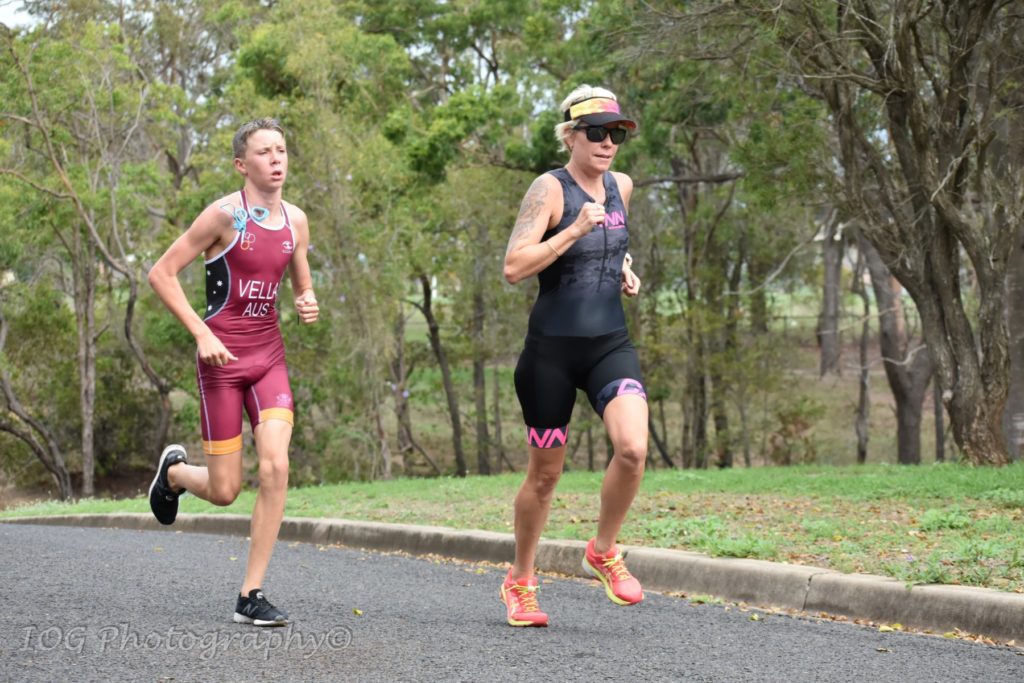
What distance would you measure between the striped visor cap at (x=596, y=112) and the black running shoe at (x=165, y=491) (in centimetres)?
263

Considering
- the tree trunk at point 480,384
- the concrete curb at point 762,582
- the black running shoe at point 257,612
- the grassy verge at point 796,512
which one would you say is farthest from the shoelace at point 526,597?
the tree trunk at point 480,384

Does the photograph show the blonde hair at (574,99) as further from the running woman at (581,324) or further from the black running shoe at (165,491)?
the black running shoe at (165,491)

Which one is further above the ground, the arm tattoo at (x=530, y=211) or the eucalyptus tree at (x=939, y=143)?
the eucalyptus tree at (x=939, y=143)

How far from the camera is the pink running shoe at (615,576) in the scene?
583cm

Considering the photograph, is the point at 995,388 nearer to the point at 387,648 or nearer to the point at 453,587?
the point at 453,587

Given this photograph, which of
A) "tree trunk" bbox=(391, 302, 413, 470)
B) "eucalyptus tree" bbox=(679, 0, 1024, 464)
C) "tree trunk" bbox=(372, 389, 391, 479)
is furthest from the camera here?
"tree trunk" bbox=(391, 302, 413, 470)

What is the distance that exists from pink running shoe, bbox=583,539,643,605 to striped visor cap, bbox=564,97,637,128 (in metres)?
1.88

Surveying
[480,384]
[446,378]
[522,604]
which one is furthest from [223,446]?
[480,384]

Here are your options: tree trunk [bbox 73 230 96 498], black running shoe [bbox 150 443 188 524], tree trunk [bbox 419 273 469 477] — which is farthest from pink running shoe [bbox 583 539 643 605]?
tree trunk [bbox 419 273 469 477]

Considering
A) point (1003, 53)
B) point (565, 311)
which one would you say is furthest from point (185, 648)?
point (1003, 53)

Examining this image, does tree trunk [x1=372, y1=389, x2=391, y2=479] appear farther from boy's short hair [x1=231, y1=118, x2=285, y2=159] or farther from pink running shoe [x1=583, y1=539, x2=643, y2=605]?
pink running shoe [x1=583, y1=539, x2=643, y2=605]

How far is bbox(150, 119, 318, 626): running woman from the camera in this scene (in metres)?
6.02

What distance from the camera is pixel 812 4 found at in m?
13.6

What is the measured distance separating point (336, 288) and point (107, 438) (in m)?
12.0
